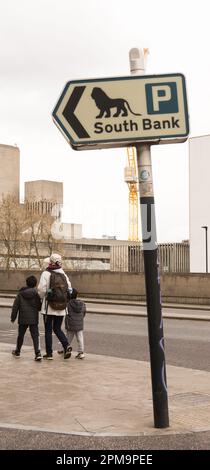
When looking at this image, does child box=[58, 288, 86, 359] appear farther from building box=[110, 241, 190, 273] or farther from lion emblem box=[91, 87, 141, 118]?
building box=[110, 241, 190, 273]

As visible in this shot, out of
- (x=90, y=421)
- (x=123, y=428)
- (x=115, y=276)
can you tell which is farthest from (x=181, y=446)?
(x=115, y=276)

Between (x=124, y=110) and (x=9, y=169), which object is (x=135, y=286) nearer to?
(x=124, y=110)

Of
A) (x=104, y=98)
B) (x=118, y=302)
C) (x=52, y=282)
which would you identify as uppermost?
(x=104, y=98)

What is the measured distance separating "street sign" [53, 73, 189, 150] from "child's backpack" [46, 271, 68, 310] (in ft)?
15.6

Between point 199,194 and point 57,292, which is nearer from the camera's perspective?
point 57,292

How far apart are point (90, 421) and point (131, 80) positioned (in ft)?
11.6

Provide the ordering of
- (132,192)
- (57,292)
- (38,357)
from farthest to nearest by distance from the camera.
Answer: (132,192), (38,357), (57,292)

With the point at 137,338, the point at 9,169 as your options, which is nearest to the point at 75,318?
the point at 137,338

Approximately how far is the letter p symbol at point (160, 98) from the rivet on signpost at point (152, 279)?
0.28 meters

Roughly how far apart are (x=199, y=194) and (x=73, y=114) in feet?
212

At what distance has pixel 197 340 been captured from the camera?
14641 mm

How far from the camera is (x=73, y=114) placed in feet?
21.1
